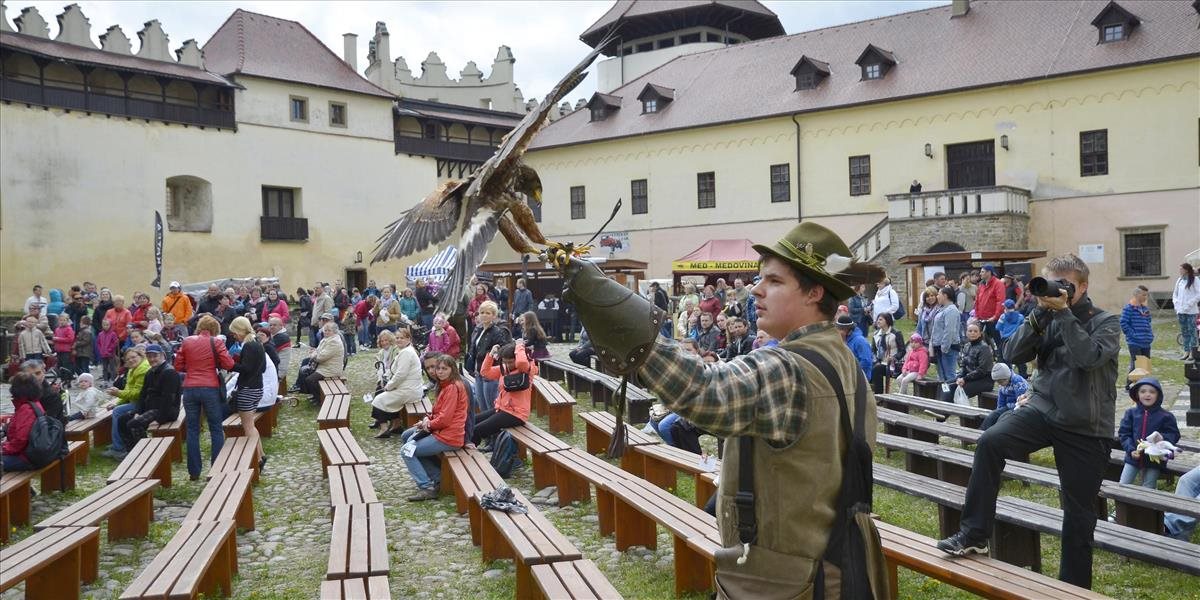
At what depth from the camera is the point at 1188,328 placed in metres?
16.4

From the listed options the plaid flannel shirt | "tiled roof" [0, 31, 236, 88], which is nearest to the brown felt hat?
the plaid flannel shirt

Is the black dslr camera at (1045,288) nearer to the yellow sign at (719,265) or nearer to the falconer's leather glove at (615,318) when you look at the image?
the falconer's leather glove at (615,318)

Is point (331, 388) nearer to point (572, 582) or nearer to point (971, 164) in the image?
point (572, 582)

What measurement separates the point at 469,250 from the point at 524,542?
2.20 meters

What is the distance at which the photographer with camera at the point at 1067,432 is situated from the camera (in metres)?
4.73

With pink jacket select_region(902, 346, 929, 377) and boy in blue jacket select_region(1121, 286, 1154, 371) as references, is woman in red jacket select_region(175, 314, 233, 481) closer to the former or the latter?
pink jacket select_region(902, 346, 929, 377)

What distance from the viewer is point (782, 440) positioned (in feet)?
8.07

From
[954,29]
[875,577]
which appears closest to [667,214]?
[954,29]

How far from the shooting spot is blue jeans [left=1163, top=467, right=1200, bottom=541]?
240 inches

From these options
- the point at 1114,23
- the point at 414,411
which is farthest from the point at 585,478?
the point at 1114,23

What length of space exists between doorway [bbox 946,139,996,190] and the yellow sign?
8.05 m

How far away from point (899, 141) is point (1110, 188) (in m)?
6.63

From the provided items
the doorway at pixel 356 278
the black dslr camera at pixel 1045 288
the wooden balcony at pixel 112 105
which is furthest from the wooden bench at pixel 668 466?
the doorway at pixel 356 278

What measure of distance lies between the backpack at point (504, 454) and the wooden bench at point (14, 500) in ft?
14.0
